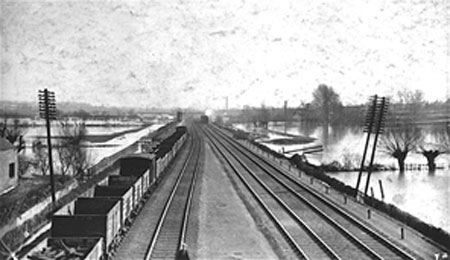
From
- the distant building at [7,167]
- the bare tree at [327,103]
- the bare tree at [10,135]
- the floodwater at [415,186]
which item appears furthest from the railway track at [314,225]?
the bare tree at [327,103]

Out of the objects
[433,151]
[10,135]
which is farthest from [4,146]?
[433,151]

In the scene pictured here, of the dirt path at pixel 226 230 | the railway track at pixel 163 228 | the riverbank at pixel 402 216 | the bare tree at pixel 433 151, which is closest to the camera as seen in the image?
the railway track at pixel 163 228

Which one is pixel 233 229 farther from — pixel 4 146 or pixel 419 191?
pixel 419 191

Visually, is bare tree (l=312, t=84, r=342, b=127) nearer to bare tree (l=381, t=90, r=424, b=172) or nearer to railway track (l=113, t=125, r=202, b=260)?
bare tree (l=381, t=90, r=424, b=172)

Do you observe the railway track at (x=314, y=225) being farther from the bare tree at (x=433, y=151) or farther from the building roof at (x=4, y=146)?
the bare tree at (x=433, y=151)

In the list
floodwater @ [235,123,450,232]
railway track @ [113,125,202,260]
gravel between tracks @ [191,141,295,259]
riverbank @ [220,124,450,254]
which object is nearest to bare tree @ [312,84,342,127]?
floodwater @ [235,123,450,232]

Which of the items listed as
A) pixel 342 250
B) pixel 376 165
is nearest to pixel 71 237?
pixel 342 250
